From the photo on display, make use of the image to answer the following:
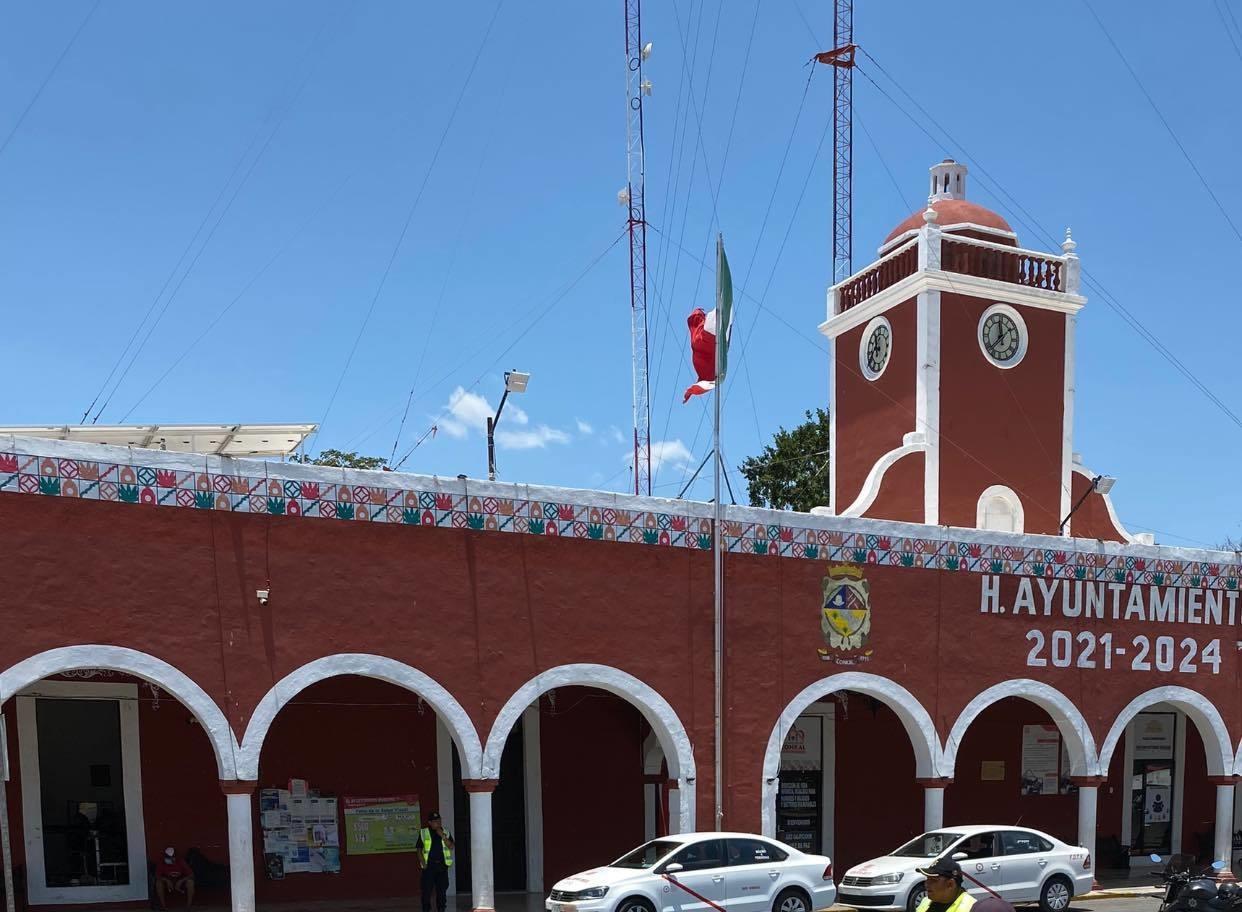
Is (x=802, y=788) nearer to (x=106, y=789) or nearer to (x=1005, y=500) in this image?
(x=1005, y=500)

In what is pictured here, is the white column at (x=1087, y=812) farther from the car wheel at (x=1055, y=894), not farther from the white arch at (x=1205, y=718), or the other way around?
the car wheel at (x=1055, y=894)

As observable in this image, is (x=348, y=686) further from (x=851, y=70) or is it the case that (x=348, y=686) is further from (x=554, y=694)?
(x=851, y=70)

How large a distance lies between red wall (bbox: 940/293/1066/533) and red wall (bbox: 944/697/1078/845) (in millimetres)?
3333

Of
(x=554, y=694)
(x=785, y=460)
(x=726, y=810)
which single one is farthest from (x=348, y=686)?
(x=785, y=460)

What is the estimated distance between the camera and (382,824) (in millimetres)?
16562

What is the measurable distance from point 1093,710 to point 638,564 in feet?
27.3

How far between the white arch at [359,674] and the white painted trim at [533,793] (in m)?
3.05

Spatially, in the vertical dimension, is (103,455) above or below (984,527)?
above

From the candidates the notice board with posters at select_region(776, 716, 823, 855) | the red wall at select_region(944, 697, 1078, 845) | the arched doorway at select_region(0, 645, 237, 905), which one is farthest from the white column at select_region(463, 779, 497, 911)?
the red wall at select_region(944, 697, 1078, 845)

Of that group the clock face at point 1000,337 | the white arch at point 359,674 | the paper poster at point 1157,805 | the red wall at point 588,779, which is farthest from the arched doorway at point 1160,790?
the white arch at point 359,674

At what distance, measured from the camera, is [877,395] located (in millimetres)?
21875

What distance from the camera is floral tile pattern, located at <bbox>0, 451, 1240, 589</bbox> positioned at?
12.8 metres

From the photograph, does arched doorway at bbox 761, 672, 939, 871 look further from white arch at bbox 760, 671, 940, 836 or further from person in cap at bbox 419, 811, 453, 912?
person in cap at bbox 419, 811, 453, 912

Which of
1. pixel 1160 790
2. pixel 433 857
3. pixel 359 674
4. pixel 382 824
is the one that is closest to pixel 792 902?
pixel 433 857
